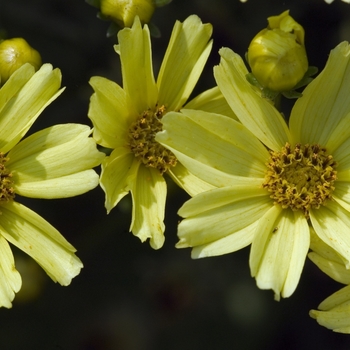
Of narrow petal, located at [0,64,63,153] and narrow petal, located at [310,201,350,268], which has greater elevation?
narrow petal, located at [0,64,63,153]

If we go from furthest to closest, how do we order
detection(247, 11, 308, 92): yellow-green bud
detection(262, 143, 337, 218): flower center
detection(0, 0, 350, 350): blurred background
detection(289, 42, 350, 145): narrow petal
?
detection(0, 0, 350, 350): blurred background
detection(262, 143, 337, 218): flower center
detection(289, 42, 350, 145): narrow petal
detection(247, 11, 308, 92): yellow-green bud

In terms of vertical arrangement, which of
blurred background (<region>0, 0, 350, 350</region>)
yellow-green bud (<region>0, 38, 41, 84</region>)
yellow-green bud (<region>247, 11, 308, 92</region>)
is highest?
yellow-green bud (<region>247, 11, 308, 92</region>)

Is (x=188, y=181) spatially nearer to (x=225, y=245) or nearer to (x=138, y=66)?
(x=225, y=245)

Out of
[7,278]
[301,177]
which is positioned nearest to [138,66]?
[301,177]

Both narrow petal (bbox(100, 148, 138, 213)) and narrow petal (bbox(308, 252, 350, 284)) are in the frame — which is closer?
narrow petal (bbox(100, 148, 138, 213))

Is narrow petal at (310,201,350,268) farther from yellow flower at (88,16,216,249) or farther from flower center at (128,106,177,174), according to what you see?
flower center at (128,106,177,174)

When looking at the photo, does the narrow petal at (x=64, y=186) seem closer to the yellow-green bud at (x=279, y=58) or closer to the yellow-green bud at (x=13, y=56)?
the yellow-green bud at (x=13, y=56)

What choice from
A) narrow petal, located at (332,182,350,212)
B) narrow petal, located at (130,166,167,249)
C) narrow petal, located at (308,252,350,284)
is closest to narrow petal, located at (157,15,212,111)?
narrow petal, located at (130,166,167,249)
